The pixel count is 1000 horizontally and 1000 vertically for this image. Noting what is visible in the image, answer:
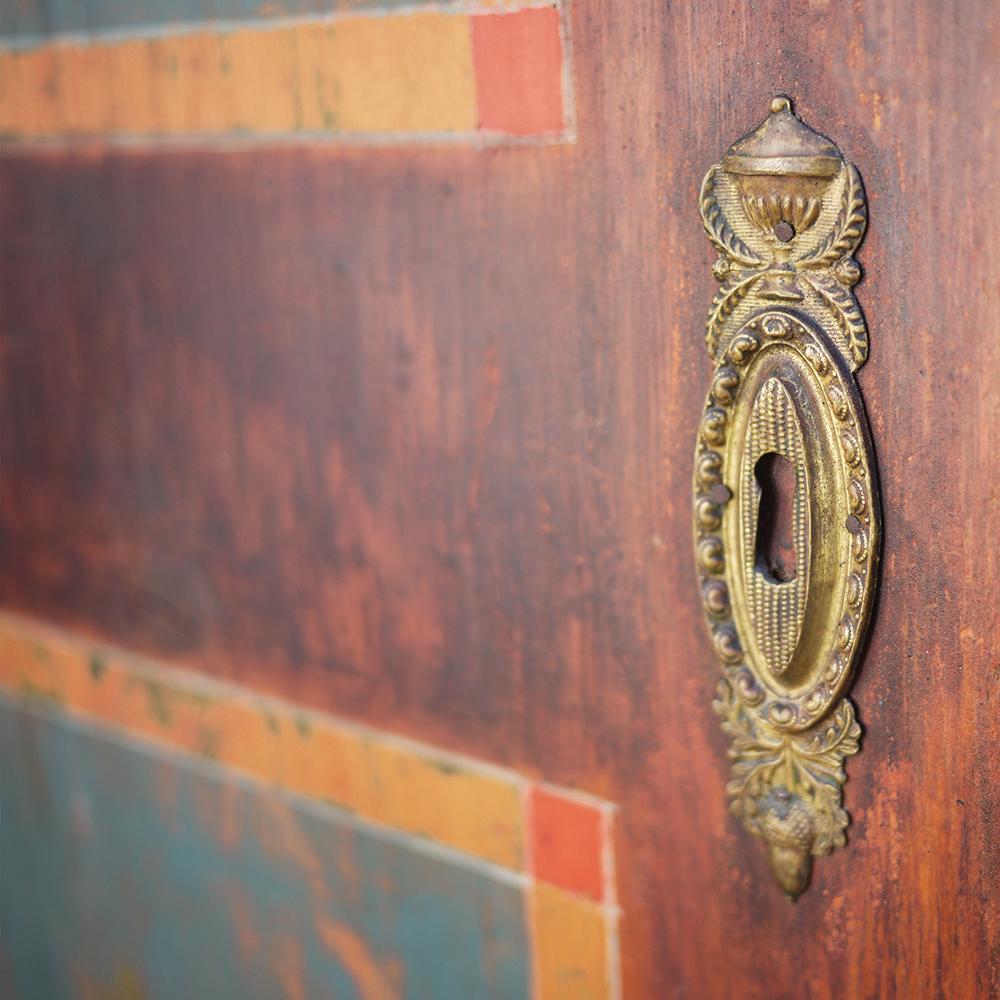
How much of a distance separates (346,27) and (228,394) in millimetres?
290

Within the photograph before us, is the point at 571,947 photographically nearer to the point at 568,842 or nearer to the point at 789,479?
the point at 568,842

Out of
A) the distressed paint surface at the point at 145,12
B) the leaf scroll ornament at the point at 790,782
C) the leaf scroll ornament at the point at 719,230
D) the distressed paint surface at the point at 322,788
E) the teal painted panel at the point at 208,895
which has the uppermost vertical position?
the distressed paint surface at the point at 145,12

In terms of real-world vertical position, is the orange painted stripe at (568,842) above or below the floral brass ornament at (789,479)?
below

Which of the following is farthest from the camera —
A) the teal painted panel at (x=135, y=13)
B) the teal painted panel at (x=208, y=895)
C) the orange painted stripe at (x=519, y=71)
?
the teal painted panel at (x=208, y=895)

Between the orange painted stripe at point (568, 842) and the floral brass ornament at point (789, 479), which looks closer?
the floral brass ornament at point (789, 479)

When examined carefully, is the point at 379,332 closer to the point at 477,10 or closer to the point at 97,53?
the point at 477,10

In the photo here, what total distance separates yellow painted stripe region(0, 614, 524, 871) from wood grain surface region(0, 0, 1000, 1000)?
2 centimetres

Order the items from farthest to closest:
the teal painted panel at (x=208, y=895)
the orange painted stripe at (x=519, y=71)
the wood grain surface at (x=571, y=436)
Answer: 1. the teal painted panel at (x=208, y=895)
2. the orange painted stripe at (x=519, y=71)
3. the wood grain surface at (x=571, y=436)

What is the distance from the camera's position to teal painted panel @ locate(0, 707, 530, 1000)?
39.9 inches

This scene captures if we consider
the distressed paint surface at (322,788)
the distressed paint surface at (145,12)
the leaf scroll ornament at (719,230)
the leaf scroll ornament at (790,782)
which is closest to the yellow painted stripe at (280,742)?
the distressed paint surface at (322,788)

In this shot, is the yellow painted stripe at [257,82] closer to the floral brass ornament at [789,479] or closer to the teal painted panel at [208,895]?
the floral brass ornament at [789,479]

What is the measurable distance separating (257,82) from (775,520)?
464 millimetres

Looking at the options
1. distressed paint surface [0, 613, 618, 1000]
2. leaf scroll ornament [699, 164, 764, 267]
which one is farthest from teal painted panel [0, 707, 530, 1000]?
leaf scroll ornament [699, 164, 764, 267]

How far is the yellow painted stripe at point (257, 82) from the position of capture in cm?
85
